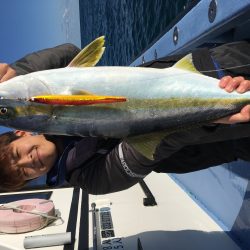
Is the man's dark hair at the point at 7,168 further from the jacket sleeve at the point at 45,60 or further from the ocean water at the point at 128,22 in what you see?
the ocean water at the point at 128,22

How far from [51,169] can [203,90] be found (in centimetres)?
123

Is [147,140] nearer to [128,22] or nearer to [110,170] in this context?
[110,170]

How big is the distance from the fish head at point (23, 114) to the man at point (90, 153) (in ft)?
1.75

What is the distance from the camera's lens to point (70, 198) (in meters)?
4.09

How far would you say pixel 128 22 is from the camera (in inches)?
370

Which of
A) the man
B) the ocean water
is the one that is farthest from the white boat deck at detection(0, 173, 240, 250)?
the ocean water

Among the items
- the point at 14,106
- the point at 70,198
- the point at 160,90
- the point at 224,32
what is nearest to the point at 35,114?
the point at 14,106

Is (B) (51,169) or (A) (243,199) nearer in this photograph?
(B) (51,169)

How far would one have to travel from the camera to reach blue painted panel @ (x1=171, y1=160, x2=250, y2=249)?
9.20 feet

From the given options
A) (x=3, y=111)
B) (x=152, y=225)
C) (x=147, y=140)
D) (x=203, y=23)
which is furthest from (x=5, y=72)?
(x=152, y=225)

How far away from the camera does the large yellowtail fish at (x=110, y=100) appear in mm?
1382

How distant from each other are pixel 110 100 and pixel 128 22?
8339mm

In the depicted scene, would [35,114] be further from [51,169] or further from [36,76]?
[51,169]

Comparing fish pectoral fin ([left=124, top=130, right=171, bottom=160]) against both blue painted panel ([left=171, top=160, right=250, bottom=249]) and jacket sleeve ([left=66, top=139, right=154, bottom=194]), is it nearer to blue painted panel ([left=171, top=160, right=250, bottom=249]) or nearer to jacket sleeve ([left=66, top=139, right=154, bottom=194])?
jacket sleeve ([left=66, top=139, right=154, bottom=194])
